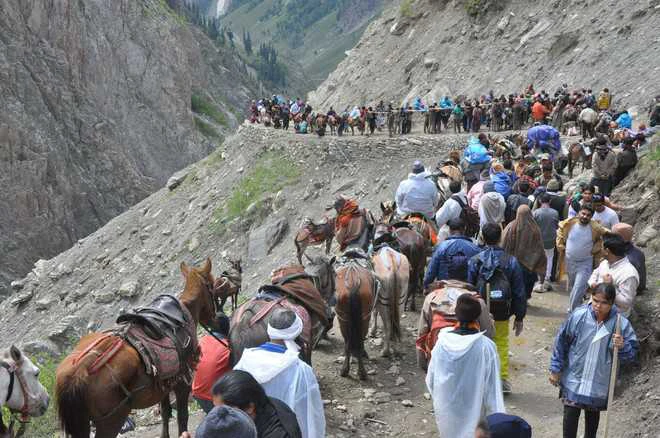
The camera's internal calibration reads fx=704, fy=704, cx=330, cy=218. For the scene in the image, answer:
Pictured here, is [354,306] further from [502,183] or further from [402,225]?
[502,183]

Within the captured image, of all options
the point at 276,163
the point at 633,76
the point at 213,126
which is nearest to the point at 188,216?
the point at 276,163

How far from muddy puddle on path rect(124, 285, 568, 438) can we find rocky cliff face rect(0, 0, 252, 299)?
1504 inches

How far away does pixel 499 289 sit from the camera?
24.6 feet

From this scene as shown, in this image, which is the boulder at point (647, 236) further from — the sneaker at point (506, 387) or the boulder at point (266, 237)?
the boulder at point (266, 237)

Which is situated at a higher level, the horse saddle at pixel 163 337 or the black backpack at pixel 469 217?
the black backpack at pixel 469 217

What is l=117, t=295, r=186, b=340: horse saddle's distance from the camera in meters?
7.20

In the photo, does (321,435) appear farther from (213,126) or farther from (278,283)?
(213,126)

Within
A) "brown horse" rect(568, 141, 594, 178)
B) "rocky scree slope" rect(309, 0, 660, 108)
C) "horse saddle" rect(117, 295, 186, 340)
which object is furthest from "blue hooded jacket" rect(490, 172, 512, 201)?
"rocky scree slope" rect(309, 0, 660, 108)

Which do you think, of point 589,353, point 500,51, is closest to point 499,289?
point 589,353

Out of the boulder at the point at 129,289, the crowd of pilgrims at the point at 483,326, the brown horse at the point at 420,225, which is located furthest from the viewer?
the boulder at the point at 129,289

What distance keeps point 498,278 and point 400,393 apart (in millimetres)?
2132

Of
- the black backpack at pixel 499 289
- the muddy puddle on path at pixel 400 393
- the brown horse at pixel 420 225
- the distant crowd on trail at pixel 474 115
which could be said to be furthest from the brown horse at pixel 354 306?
the distant crowd on trail at pixel 474 115

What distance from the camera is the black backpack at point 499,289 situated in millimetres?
7488

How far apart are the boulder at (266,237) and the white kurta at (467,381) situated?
56.1ft
